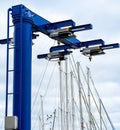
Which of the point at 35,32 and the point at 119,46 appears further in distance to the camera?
the point at 119,46

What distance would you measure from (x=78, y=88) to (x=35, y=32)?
32.7 feet

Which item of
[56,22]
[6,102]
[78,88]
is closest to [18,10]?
[56,22]

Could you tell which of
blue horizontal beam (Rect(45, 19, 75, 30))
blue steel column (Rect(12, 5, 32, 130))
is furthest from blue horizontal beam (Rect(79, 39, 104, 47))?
blue steel column (Rect(12, 5, 32, 130))

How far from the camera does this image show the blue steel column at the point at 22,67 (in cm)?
1375

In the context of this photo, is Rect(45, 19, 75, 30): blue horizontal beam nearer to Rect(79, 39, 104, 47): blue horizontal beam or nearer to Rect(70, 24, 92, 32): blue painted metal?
Rect(70, 24, 92, 32): blue painted metal

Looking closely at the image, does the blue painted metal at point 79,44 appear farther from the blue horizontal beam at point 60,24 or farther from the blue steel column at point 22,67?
the blue steel column at point 22,67

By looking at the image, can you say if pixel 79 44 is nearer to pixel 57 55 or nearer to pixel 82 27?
pixel 57 55

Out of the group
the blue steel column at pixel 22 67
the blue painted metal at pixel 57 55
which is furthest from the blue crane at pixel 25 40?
the blue painted metal at pixel 57 55

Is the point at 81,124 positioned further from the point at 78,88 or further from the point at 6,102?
the point at 6,102

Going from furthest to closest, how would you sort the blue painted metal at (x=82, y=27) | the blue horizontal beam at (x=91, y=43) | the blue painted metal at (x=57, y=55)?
the blue horizontal beam at (x=91, y=43)
the blue painted metal at (x=57, y=55)
the blue painted metal at (x=82, y=27)

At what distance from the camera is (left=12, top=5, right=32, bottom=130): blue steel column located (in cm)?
1375

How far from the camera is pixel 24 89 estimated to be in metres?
13.9

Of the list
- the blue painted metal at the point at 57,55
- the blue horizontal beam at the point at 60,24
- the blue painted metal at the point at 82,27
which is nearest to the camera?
the blue painted metal at the point at 82,27

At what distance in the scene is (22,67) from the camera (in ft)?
46.0
